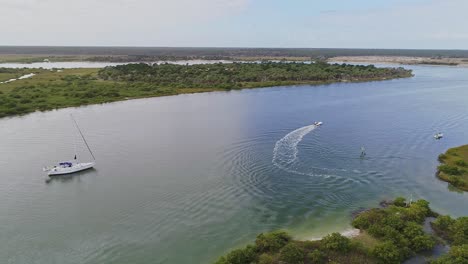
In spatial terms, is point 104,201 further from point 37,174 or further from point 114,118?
point 114,118

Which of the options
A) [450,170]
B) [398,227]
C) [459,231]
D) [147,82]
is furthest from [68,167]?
[147,82]

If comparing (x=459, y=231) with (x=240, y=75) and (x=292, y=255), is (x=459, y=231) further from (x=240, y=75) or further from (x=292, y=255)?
(x=240, y=75)

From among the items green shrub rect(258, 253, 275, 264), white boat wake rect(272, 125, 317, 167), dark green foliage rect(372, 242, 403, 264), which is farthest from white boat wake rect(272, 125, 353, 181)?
green shrub rect(258, 253, 275, 264)

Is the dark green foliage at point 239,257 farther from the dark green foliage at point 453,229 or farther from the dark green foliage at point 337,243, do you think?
the dark green foliage at point 453,229

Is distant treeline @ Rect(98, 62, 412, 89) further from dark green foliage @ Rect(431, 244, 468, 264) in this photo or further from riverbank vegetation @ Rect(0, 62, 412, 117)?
dark green foliage @ Rect(431, 244, 468, 264)

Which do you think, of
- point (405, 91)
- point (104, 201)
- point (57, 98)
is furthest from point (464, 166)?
point (57, 98)

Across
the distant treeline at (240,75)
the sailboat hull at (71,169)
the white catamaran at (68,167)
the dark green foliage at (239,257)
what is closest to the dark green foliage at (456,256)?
the dark green foliage at (239,257)
